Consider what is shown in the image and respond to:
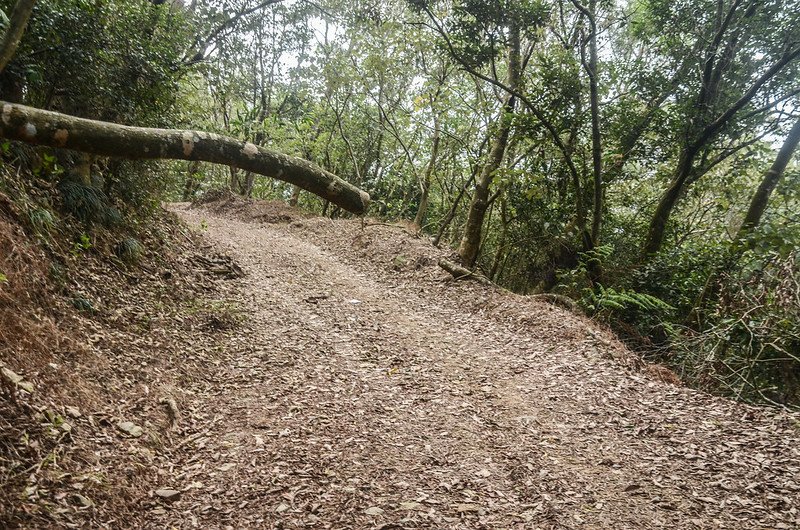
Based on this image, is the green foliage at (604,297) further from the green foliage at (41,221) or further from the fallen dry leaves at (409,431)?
the green foliage at (41,221)

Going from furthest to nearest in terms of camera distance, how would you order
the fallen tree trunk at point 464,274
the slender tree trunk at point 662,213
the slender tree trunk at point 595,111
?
the fallen tree trunk at point 464,274 → the slender tree trunk at point 662,213 → the slender tree trunk at point 595,111

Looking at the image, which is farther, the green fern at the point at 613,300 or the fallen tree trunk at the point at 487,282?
the fallen tree trunk at the point at 487,282

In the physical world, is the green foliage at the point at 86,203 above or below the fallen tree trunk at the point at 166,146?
below

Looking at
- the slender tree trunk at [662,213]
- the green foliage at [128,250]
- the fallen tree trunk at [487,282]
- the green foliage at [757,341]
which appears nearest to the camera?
the green foliage at [757,341]

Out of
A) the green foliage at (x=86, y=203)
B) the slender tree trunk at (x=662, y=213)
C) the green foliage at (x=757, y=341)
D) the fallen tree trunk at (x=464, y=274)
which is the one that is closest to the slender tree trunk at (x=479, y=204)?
the fallen tree trunk at (x=464, y=274)

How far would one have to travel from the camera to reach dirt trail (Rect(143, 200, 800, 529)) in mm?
3578

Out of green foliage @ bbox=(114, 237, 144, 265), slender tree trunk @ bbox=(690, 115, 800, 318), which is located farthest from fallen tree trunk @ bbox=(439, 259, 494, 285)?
green foliage @ bbox=(114, 237, 144, 265)

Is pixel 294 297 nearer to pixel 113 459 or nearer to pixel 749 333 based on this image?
pixel 113 459

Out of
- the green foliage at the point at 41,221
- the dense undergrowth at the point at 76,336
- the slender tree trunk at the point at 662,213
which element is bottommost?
the dense undergrowth at the point at 76,336

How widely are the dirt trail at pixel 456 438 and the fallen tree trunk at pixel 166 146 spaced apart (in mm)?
2662

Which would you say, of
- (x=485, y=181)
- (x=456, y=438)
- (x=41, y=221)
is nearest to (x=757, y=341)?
(x=456, y=438)

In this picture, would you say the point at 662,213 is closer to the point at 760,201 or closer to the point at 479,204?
the point at 760,201

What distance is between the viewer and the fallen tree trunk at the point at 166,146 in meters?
2.09

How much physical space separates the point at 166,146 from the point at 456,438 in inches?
150
